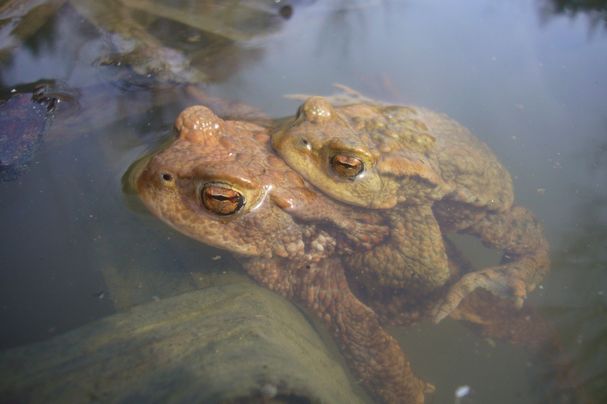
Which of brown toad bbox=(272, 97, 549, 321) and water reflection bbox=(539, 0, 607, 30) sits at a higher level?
water reflection bbox=(539, 0, 607, 30)

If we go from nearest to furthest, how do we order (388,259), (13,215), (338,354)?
(13,215) < (388,259) < (338,354)

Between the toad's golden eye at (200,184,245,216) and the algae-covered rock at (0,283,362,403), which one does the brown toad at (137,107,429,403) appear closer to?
the toad's golden eye at (200,184,245,216)

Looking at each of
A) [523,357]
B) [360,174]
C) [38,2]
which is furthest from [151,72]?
[523,357]

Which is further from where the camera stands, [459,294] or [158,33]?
[158,33]

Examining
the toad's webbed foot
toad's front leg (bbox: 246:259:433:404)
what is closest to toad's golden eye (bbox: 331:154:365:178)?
toad's front leg (bbox: 246:259:433:404)

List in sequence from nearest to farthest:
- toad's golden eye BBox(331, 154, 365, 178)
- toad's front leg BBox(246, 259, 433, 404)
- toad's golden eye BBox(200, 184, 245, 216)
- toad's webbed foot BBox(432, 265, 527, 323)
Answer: toad's golden eye BBox(200, 184, 245, 216) → toad's golden eye BBox(331, 154, 365, 178) → toad's front leg BBox(246, 259, 433, 404) → toad's webbed foot BBox(432, 265, 527, 323)

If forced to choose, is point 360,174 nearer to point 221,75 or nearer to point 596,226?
point 221,75

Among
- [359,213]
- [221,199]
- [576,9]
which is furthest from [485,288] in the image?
[576,9]
